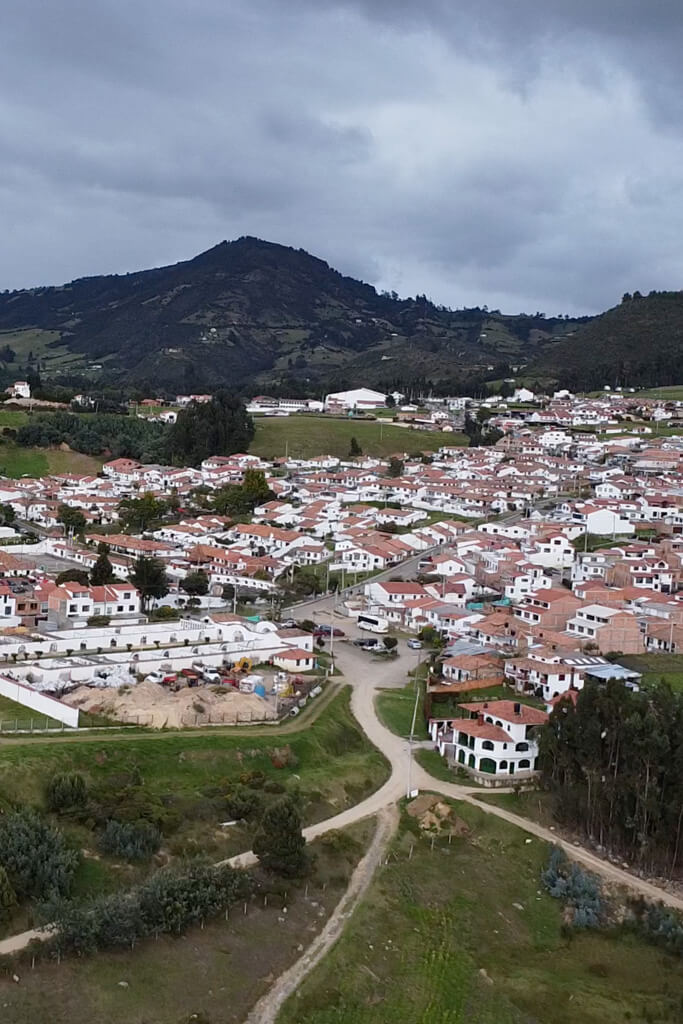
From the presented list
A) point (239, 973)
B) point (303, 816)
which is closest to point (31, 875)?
point (239, 973)

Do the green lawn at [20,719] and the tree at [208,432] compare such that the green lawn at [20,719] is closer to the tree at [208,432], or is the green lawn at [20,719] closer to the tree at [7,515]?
the tree at [7,515]

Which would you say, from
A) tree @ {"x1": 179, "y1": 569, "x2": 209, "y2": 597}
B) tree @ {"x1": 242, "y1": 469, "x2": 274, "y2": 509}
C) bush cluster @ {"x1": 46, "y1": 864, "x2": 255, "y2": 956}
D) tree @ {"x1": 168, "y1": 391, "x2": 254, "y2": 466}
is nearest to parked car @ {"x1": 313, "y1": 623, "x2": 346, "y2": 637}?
tree @ {"x1": 179, "y1": 569, "x2": 209, "y2": 597}

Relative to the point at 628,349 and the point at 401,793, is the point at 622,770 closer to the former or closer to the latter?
the point at 401,793

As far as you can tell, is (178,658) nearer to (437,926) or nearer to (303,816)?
(303,816)

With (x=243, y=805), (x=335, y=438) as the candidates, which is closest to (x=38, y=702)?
(x=243, y=805)

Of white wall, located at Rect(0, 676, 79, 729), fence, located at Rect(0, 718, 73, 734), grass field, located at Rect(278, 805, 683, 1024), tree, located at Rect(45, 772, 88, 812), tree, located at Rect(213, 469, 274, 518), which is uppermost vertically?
tree, located at Rect(213, 469, 274, 518)

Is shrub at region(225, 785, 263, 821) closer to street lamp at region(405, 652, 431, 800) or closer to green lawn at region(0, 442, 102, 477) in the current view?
street lamp at region(405, 652, 431, 800)

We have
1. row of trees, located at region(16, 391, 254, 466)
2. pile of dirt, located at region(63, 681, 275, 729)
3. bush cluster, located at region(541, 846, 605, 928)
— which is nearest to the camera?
bush cluster, located at region(541, 846, 605, 928)
